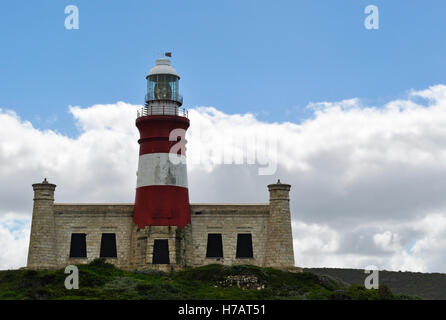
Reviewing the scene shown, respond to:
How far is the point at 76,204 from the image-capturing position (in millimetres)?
43344

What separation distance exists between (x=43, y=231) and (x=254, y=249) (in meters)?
13.1

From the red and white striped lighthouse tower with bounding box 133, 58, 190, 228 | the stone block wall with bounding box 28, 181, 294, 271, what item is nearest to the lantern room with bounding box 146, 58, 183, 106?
the red and white striped lighthouse tower with bounding box 133, 58, 190, 228

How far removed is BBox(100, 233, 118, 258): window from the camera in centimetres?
4253

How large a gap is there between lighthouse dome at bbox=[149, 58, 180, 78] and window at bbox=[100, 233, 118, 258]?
10.5 meters

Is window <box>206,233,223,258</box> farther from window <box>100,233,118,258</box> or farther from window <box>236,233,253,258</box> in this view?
window <box>100,233,118,258</box>

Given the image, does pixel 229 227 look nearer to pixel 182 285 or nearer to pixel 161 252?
A: pixel 161 252

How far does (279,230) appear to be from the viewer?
140 feet

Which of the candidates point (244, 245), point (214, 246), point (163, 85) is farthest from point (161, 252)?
point (163, 85)

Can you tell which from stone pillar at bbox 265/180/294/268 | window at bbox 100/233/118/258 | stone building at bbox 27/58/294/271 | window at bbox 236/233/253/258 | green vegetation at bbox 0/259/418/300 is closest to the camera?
green vegetation at bbox 0/259/418/300

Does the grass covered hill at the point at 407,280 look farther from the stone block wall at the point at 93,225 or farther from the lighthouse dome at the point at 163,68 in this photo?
the lighthouse dome at the point at 163,68

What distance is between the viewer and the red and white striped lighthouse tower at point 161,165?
41906 mm

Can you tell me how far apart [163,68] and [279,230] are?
12525 mm
